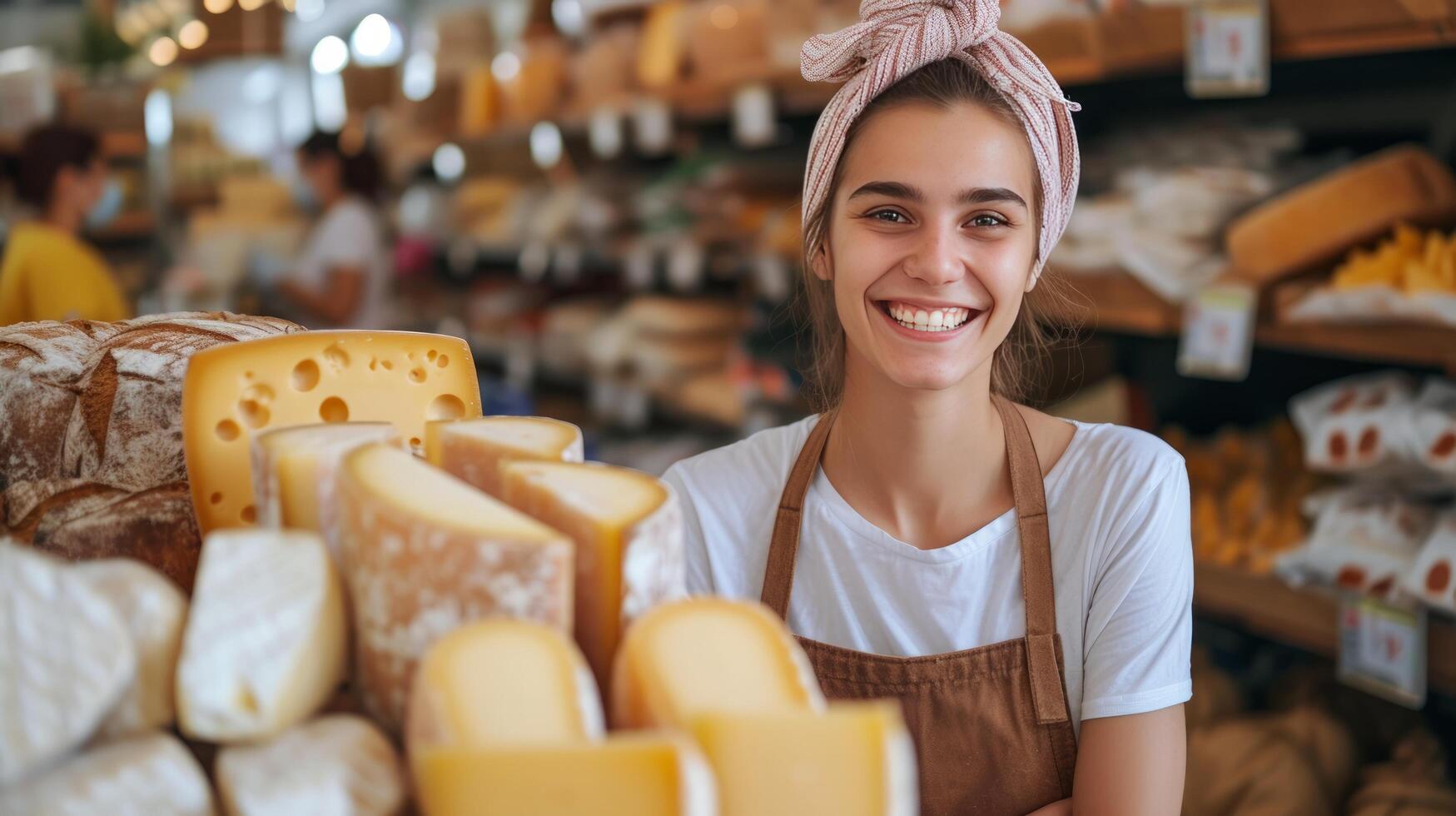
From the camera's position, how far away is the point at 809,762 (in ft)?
1.53

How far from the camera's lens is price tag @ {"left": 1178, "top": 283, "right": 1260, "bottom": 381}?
196cm

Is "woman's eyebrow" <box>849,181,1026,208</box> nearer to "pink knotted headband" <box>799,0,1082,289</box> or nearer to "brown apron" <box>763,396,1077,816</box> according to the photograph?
"pink knotted headband" <box>799,0,1082,289</box>

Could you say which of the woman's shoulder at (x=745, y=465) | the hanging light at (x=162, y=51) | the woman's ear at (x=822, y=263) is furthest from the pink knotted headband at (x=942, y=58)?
the hanging light at (x=162, y=51)

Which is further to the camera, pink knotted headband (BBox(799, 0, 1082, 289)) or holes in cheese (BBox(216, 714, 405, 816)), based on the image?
pink knotted headband (BBox(799, 0, 1082, 289))

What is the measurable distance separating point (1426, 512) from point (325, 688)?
74.5 inches

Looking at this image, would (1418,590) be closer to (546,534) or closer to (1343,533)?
(1343,533)

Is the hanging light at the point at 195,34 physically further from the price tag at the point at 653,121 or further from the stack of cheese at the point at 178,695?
the stack of cheese at the point at 178,695

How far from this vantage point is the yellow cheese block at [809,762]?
461 millimetres

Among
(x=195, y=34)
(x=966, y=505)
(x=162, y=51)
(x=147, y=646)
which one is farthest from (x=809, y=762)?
(x=162, y=51)

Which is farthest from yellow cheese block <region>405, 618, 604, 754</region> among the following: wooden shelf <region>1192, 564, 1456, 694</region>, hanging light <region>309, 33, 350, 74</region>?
hanging light <region>309, 33, 350, 74</region>

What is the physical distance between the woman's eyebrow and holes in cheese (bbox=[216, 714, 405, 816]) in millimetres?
916

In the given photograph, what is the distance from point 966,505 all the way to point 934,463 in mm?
63

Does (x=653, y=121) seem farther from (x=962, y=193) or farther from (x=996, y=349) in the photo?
(x=962, y=193)

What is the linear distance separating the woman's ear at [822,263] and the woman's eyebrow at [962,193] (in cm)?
20
